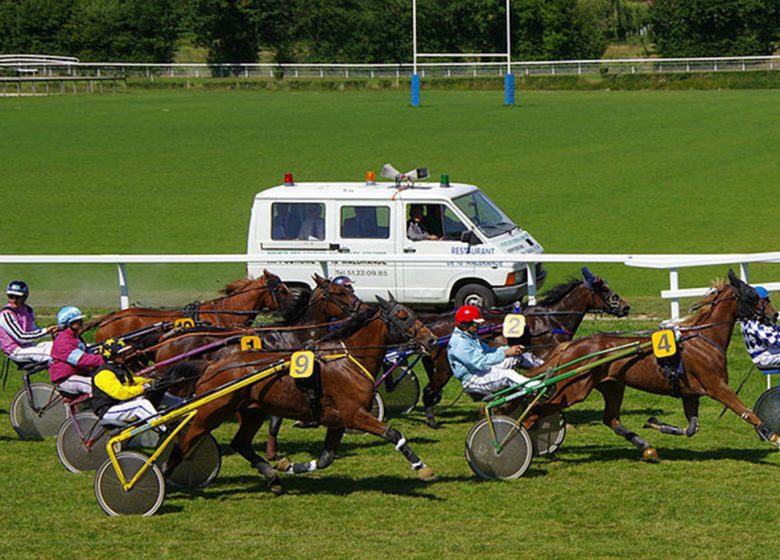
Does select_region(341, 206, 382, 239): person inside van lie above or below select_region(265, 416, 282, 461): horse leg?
above

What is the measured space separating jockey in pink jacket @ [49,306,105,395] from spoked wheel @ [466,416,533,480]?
3235 millimetres

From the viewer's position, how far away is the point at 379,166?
1275 inches

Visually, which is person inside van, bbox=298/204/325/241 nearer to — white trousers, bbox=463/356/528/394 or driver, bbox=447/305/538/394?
driver, bbox=447/305/538/394

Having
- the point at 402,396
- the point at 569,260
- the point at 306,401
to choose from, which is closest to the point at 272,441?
the point at 306,401

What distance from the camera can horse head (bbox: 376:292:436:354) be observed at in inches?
417

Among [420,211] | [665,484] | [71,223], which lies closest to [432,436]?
[665,484]

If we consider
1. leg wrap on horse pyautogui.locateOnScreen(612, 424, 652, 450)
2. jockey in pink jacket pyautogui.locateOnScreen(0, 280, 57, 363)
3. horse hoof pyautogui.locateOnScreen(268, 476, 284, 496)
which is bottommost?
horse hoof pyautogui.locateOnScreen(268, 476, 284, 496)

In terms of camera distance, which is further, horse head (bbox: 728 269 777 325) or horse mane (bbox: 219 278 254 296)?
horse mane (bbox: 219 278 254 296)

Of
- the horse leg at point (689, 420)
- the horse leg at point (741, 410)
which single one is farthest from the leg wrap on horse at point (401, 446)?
the horse leg at point (741, 410)

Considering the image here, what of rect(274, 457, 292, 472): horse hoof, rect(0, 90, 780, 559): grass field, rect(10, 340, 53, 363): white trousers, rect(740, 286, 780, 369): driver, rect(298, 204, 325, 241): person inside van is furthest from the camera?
rect(298, 204, 325, 241): person inside van

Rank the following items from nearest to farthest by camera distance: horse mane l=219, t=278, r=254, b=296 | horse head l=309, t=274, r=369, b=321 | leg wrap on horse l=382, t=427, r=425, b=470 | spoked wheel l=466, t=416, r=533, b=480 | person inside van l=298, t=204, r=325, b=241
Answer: leg wrap on horse l=382, t=427, r=425, b=470 → spoked wheel l=466, t=416, r=533, b=480 → horse head l=309, t=274, r=369, b=321 → horse mane l=219, t=278, r=254, b=296 → person inside van l=298, t=204, r=325, b=241

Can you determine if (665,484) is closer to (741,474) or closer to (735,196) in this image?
(741,474)

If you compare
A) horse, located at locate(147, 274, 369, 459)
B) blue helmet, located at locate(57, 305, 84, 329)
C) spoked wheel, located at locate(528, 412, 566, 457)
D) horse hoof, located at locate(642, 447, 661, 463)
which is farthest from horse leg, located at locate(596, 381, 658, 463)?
blue helmet, located at locate(57, 305, 84, 329)

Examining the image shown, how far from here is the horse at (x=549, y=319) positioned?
12547 millimetres
